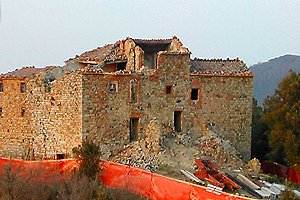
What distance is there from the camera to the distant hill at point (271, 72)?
10625 centimetres

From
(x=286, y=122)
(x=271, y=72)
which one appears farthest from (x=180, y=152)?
(x=271, y=72)

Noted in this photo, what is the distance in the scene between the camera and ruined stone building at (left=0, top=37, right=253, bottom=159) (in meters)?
25.4

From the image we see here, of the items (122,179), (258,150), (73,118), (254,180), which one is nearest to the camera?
(122,179)

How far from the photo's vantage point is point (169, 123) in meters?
26.5

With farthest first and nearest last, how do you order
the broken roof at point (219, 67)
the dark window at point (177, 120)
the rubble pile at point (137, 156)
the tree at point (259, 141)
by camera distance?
1. the tree at point (259, 141)
2. the broken roof at point (219, 67)
3. the dark window at point (177, 120)
4. the rubble pile at point (137, 156)

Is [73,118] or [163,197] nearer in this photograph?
[163,197]

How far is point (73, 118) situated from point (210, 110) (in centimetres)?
713

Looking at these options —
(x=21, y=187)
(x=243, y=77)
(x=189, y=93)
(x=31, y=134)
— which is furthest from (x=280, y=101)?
(x=21, y=187)

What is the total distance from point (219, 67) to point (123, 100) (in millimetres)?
5835

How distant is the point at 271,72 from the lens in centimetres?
11781

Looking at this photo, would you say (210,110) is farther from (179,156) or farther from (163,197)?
(163,197)

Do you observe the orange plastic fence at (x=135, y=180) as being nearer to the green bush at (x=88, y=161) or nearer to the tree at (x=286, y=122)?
the green bush at (x=88, y=161)

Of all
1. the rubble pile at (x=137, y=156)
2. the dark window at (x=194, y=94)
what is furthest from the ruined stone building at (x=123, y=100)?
the rubble pile at (x=137, y=156)

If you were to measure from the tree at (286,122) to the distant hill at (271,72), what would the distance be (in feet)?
230
